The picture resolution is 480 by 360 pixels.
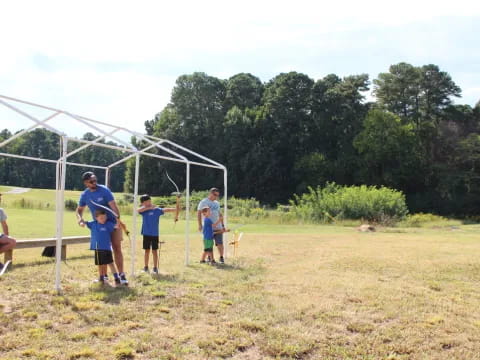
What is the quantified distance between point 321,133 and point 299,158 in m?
4.11

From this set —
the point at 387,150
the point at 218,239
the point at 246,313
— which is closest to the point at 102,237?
the point at 246,313

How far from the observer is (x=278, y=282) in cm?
780

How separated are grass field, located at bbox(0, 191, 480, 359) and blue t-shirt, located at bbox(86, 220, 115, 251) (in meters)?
0.62

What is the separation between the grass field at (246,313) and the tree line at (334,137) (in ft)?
138

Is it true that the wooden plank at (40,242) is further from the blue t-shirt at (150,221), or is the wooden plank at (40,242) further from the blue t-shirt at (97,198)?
the blue t-shirt at (97,198)

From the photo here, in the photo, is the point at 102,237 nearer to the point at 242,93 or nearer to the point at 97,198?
the point at 97,198

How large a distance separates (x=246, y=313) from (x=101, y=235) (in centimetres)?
266

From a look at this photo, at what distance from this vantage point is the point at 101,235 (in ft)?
22.9

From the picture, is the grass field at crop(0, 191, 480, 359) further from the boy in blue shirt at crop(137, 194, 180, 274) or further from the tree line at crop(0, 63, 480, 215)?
the tree line at crop(0, 63, 480, 215)

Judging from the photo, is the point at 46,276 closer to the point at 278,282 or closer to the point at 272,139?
the point at 278,282

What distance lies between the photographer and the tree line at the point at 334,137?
49469 millimetres

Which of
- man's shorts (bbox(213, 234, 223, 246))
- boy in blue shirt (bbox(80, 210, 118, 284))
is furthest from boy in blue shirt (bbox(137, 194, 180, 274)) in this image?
man's shorts (bbox(213, 234, 223, 246))

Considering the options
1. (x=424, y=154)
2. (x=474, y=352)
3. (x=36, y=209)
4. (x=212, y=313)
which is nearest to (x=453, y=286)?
(x=474, y=352)

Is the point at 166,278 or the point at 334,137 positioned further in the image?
the point at 334,137
